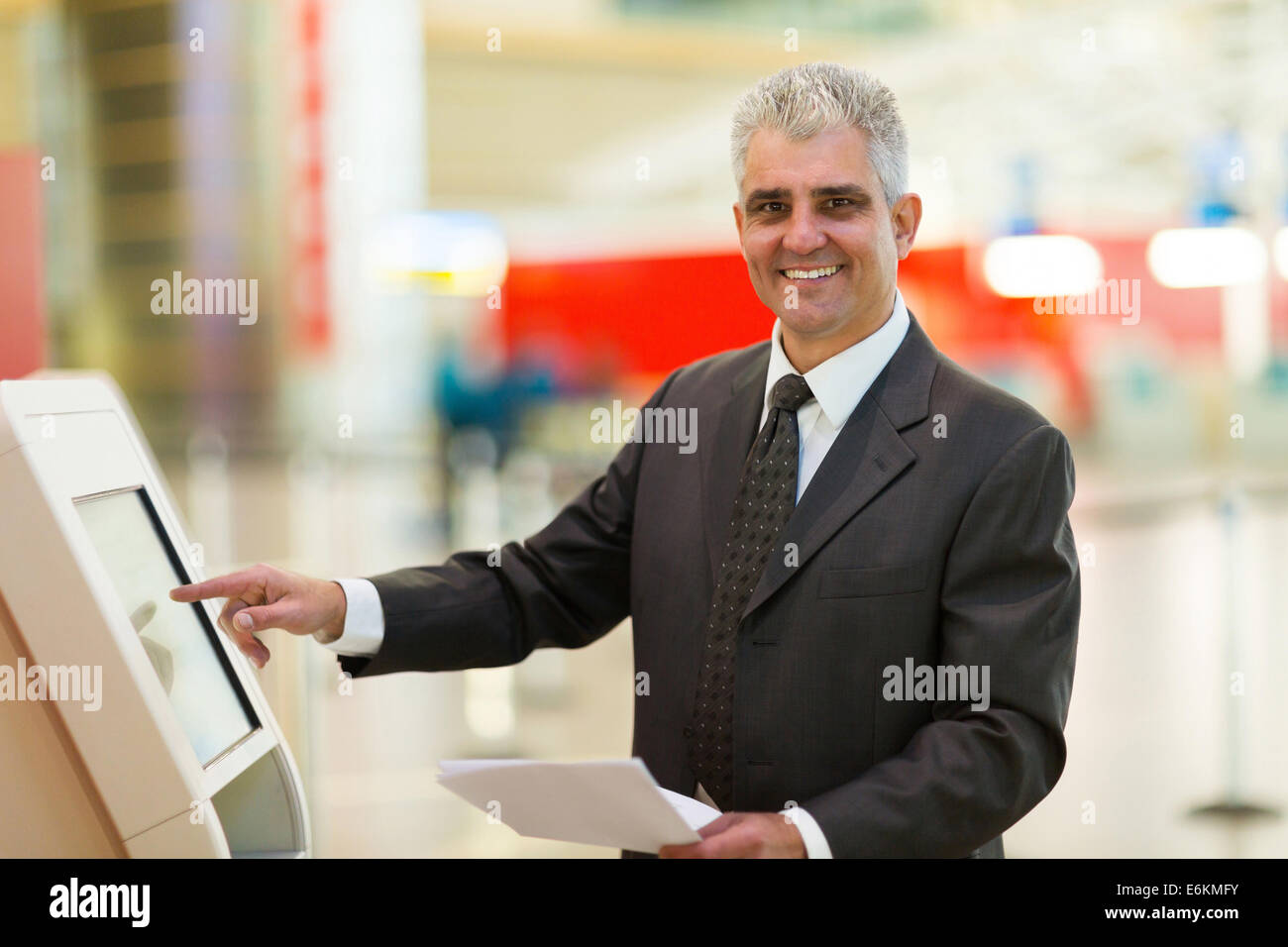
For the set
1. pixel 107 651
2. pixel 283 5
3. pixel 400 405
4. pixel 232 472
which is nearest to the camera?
pixel 107 651

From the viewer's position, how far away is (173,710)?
1354 mm

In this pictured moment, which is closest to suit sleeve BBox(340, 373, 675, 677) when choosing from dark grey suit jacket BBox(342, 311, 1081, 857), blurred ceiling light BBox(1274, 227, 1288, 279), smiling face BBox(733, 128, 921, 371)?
dark grey suit jacket BBox(342, 311, 1081, 857)

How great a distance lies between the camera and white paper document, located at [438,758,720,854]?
122cm

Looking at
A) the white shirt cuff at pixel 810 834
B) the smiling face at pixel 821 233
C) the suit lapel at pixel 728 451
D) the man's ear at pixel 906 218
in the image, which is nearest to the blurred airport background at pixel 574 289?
the suit lapel at pixel 728 451

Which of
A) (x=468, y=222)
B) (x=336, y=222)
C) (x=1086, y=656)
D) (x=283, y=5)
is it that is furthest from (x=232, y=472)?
(x=1086, y=656)

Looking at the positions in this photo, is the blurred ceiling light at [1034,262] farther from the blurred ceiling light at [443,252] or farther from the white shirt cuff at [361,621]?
the white shirt cuff at [361,621]

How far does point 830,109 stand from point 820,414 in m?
0.40

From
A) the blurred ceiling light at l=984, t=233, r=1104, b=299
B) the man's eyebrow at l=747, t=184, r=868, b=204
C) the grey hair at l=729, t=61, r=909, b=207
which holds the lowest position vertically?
the man's eyebrow at l=747, t=184, r=868, b=204

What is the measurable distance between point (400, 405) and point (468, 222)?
11667 mm

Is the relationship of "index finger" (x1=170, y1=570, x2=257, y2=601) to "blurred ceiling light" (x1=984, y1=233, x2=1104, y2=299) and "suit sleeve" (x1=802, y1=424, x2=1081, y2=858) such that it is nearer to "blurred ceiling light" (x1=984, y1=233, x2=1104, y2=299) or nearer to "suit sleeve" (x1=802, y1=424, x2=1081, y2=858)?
"suit sleeve" (x1=802, y1=424, x2=1081, y2=858)

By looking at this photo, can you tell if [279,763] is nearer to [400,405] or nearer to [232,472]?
[232,472]

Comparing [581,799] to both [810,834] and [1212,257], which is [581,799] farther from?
[1212,257]

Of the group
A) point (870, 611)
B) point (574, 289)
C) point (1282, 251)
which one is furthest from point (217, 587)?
point (1282, 251)

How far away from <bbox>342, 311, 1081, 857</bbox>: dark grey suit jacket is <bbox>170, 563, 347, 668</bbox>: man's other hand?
9 centimetres
